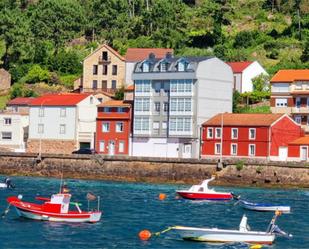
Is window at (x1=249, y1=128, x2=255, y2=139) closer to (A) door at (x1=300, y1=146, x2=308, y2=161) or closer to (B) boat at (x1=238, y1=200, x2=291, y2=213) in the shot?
(A) door at (x1=300, y1=146, x2=308, y2=161)

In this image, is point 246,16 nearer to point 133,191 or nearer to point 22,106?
point 22,106

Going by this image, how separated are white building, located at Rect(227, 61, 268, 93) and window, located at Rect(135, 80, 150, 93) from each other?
17979 millimetres

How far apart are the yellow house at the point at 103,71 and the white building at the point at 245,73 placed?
17784 mm

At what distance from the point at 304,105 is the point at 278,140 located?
37.0ft

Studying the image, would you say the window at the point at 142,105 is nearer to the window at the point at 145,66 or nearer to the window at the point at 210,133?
the window at the point at 145,66

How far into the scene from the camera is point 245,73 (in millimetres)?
132875

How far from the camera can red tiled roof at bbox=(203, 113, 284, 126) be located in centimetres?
11100

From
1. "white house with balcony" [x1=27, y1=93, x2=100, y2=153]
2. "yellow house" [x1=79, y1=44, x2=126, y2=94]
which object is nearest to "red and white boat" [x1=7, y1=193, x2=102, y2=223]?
"white house with balcony" [x1=27, y1=93, x2=100, y2=153]

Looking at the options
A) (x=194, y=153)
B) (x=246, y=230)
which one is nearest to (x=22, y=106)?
(x=194, y=153)

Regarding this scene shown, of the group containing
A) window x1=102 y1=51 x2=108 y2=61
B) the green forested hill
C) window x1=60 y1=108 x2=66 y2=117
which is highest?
the green forested hill

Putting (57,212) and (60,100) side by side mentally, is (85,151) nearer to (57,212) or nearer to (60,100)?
(60,100)

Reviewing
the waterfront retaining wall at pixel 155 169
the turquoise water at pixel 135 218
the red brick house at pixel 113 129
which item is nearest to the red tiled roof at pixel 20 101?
the red brick house at pixel 113 129

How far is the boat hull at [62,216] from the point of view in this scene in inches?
2709

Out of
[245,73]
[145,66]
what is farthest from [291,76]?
[145,66]
